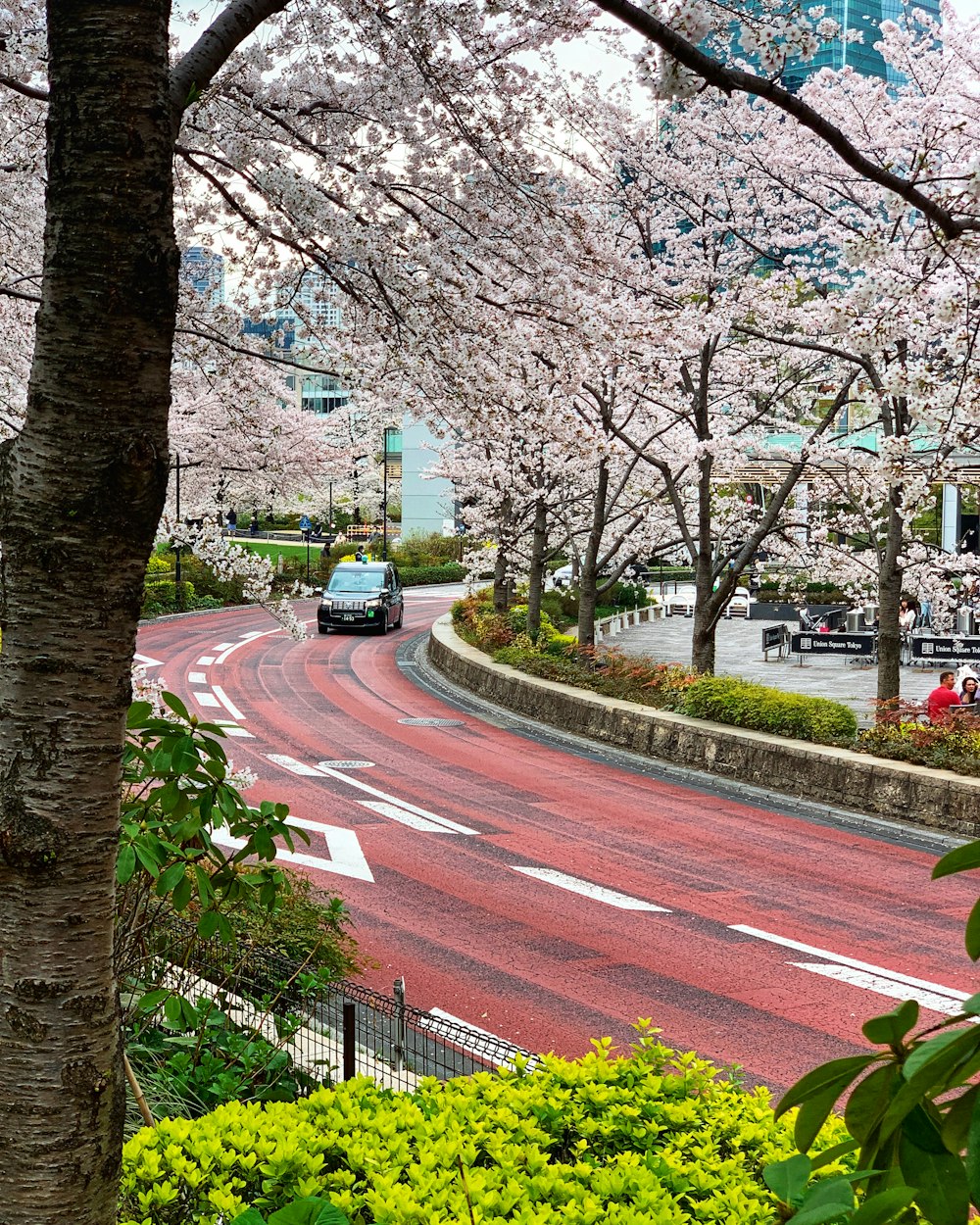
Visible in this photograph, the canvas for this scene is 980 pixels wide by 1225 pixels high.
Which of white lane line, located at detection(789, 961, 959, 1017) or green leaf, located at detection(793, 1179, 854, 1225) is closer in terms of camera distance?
green leaf, located at detection(793, 1179, 854, 1225)

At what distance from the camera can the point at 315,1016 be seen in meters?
6.00

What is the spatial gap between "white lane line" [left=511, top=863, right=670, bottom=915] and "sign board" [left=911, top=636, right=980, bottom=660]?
1425cm

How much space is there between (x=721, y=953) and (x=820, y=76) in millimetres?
12915

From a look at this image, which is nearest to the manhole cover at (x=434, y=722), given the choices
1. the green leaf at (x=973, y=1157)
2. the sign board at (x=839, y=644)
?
the sign board at (x=839, y=644)

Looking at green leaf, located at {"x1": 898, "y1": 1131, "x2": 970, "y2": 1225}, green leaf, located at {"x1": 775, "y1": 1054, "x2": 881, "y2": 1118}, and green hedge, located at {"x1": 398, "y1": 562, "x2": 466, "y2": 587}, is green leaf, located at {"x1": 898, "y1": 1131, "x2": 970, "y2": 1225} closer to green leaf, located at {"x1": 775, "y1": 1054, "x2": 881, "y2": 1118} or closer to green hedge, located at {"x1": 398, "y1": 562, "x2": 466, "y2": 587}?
green leaf, located at {"x1": 775, "y1": 1054, "x2": 881, "y2": 1118}

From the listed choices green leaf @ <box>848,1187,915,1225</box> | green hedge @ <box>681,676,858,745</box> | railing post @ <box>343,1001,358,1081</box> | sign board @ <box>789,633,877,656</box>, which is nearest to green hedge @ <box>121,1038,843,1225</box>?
railing post @ <box>343,1001,358,1081</box>

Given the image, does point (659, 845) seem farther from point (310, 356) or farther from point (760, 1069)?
point (310, 356)

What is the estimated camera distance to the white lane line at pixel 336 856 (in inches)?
437

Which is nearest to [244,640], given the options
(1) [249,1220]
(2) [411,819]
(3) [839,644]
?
(3) [839,644]

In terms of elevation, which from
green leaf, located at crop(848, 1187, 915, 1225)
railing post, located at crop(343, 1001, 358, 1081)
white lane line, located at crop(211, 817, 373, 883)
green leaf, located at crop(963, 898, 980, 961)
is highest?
green leaf, located at crop(963, 898, 980, 961)

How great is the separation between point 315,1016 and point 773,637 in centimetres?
2361

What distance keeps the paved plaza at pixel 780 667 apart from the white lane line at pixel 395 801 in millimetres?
7359

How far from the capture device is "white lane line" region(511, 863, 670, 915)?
10.1 metres

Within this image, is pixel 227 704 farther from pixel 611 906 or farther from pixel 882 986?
pixel 882 986
